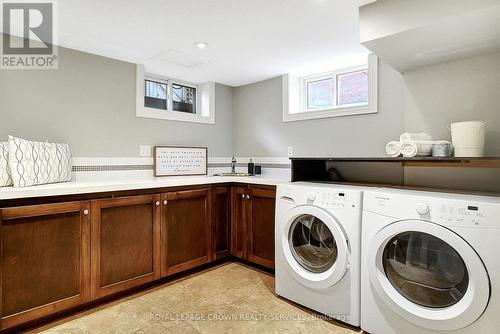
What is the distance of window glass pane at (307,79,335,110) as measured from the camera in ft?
10.1

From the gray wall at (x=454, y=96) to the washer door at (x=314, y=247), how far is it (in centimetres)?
109

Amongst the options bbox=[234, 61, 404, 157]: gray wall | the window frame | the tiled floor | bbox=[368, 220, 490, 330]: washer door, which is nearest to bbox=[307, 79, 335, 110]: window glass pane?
the window frame

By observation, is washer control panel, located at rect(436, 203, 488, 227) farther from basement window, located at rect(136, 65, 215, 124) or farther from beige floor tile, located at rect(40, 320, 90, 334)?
basement window, located at rect(136, 65, 215, 124)

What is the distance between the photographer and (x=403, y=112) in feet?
7.66

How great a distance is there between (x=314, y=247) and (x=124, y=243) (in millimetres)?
1431

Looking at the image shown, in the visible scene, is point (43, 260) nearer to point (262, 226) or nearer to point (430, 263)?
point (262, 226)

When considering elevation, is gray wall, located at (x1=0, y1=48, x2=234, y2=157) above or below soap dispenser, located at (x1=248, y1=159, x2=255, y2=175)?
above

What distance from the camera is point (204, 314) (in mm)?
2006

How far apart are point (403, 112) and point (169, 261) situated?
2.32m

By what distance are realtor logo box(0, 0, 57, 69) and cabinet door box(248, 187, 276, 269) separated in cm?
202

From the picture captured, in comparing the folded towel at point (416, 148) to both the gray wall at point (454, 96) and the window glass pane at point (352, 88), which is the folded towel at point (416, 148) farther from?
the window glass pane at point (352, 88)

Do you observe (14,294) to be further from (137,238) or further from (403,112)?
(403,112)

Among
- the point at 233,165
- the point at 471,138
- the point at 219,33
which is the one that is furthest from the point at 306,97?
the point at 471,138

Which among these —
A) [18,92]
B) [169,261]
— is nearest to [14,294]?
[169,261]
